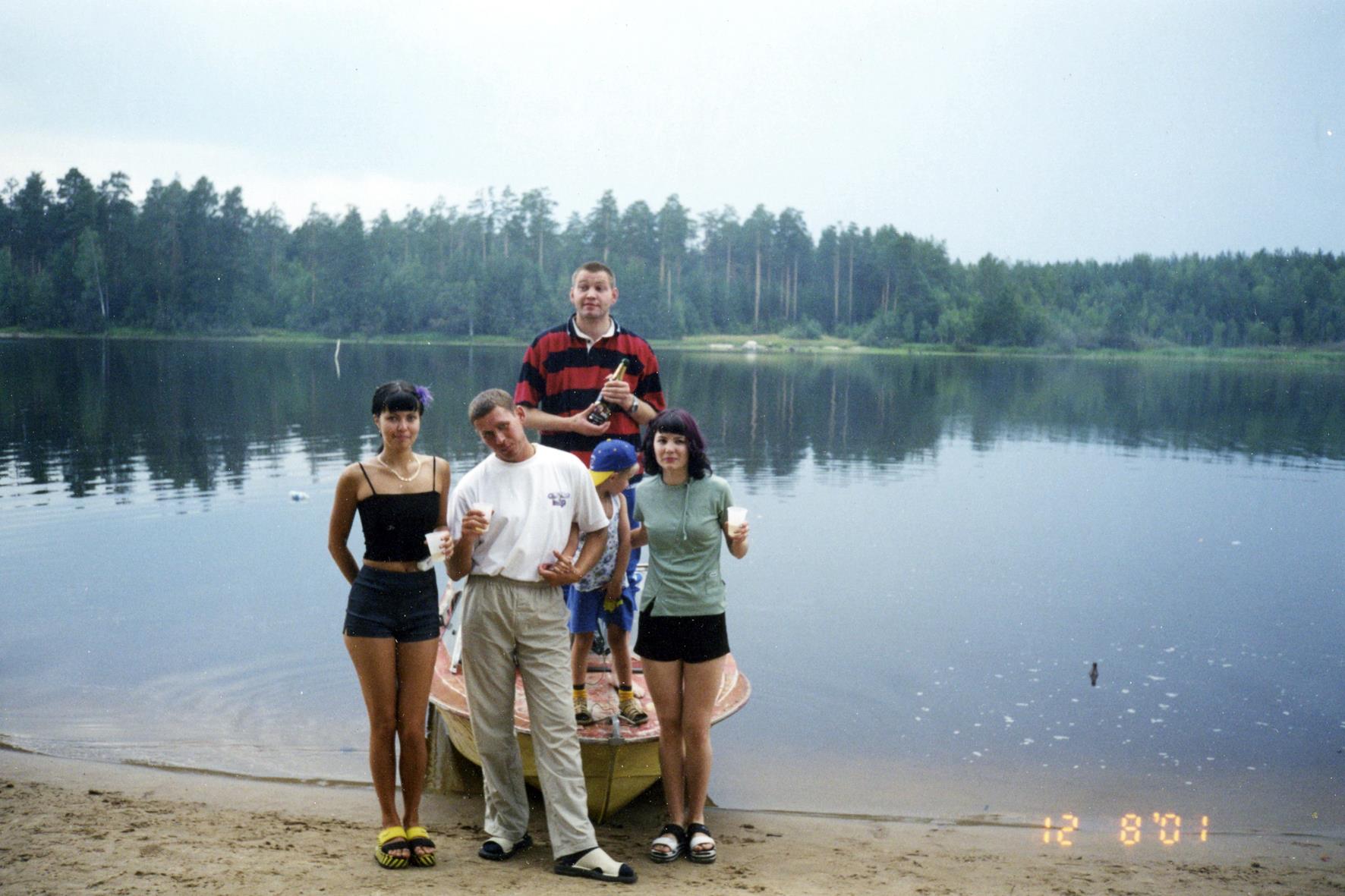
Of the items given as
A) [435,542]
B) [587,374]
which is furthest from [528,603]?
[587,374]

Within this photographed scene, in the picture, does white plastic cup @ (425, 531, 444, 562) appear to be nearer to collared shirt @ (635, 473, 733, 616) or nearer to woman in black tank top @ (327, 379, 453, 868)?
woman in black tank top @ (327, 379, 453, 868)

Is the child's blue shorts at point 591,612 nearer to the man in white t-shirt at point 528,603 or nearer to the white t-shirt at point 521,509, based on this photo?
the man in white t-shirt at point 528,603

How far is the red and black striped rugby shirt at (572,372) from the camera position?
6.05 m

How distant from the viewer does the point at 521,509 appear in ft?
15.2

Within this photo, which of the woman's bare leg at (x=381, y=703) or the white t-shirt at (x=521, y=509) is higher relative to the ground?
the white t-shirt at (x=521, y=509)

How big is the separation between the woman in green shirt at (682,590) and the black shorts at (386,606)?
0.89 metres

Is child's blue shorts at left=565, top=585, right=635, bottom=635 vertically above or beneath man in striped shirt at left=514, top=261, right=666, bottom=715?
beneath

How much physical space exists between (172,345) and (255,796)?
246 feet

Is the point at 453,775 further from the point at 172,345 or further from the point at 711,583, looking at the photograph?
the point at 172,345

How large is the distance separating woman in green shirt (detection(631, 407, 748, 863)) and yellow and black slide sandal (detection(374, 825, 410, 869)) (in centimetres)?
105

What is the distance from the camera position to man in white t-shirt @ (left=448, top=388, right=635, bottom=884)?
15.1 feet

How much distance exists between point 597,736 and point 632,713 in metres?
0.27

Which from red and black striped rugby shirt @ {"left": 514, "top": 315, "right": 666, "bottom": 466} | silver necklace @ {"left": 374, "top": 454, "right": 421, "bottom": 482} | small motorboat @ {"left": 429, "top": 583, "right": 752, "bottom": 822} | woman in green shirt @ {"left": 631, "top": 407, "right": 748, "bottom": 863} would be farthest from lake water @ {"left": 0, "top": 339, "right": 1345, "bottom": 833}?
silver necklace @ {"left": 374, "top": 454, "right": 421, "bottom": 482}

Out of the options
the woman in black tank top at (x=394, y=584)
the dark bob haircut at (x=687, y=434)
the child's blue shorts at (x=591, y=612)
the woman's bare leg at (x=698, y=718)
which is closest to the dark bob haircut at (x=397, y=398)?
the woman in black tank top at (x=394, y=584)
